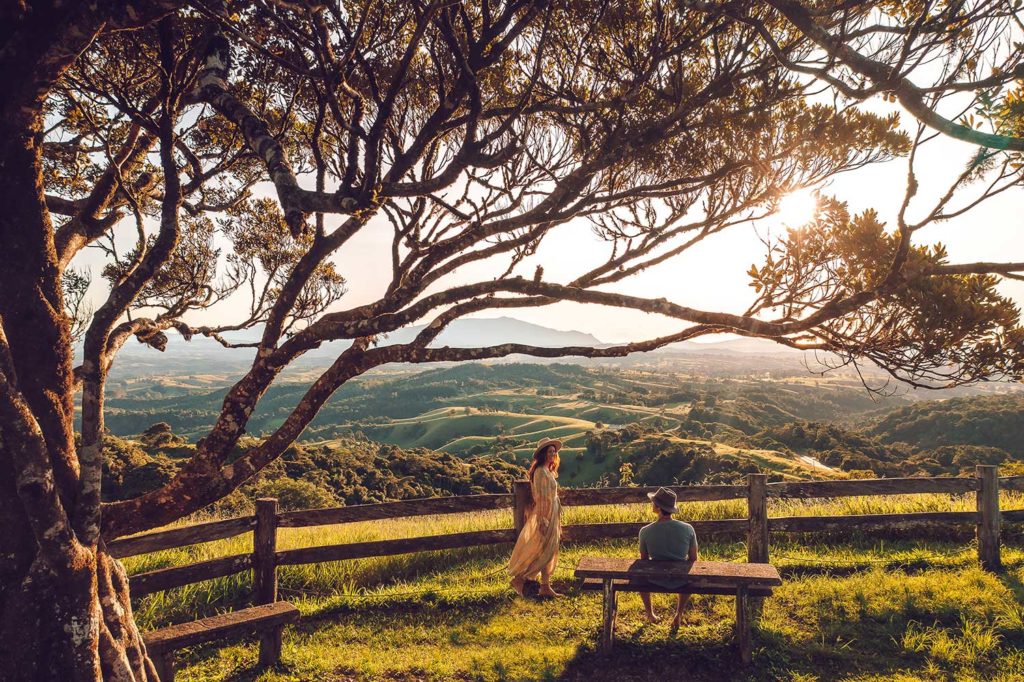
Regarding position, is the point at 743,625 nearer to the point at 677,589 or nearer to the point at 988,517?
the point at 677,589

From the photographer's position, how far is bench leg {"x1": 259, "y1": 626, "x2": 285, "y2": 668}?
577cm

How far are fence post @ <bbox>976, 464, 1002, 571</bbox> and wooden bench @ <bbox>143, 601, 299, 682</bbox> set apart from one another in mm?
9221

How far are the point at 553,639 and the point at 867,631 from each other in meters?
3.46

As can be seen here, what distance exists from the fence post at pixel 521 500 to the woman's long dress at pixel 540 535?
45 centimetres

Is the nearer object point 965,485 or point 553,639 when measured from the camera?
point 553,639

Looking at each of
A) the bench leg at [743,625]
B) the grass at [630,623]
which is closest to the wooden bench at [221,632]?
the grass at [630,623]

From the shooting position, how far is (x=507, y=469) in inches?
2211

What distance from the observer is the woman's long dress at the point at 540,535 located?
24.2 feet

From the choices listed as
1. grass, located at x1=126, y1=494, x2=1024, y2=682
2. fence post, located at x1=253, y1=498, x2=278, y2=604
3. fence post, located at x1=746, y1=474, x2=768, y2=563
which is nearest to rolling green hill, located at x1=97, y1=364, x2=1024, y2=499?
grass, located at x1=126, y1=494, x2=1024, y2=682

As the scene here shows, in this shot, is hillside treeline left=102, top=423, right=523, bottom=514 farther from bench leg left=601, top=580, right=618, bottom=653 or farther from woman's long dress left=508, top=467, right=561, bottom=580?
bench leg left=601, top=580, right=618, bottom=653

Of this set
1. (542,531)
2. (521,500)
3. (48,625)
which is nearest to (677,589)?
(542,531)

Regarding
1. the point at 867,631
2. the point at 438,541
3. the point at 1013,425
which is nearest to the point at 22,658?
the point at 438,541

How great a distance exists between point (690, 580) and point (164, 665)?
15.9 ft

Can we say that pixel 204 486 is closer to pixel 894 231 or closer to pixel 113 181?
pixel 113 181
